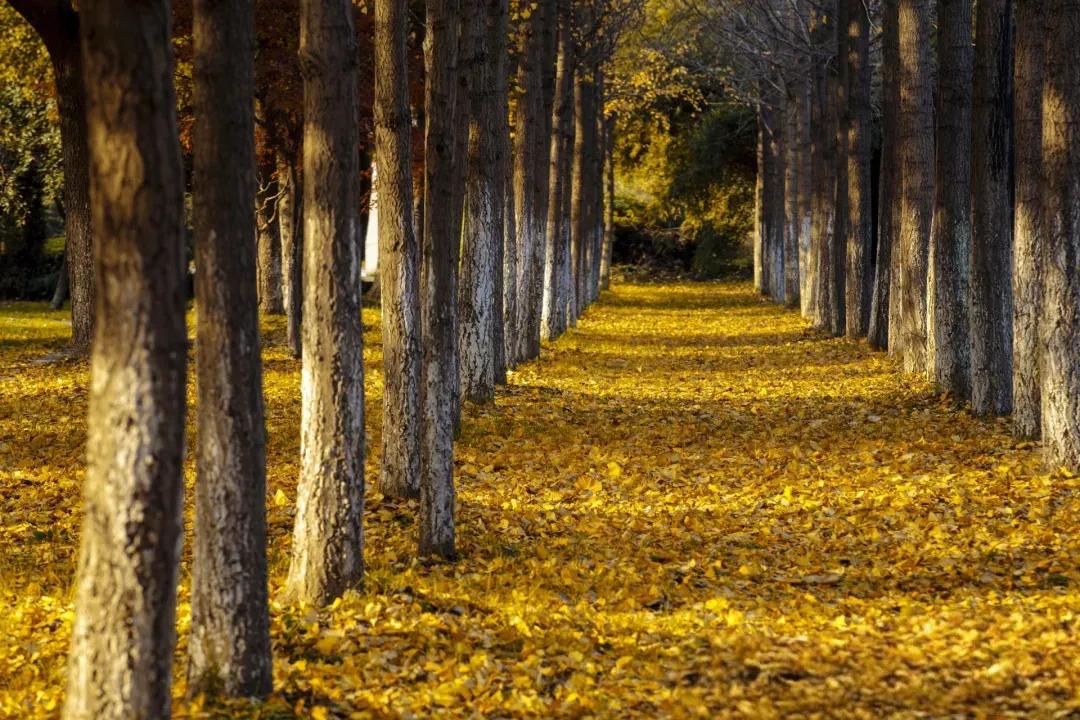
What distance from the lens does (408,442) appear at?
1105cm

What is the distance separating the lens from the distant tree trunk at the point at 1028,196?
12422 millimetres

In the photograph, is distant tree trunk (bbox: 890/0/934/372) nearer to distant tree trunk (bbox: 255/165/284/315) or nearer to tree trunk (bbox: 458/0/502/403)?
tree trunk (bbox: 458/0/502/403)

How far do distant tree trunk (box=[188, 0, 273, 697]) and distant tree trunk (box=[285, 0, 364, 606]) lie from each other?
55.9 inches

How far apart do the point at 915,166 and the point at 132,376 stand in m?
15.9

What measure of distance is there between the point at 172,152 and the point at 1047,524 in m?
7.77

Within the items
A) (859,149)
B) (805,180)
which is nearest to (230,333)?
(859,149)

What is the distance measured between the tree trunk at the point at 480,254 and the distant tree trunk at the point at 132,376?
35.7 ft

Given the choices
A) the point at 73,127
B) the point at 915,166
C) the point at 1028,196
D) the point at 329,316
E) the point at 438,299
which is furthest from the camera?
the point at 73,127

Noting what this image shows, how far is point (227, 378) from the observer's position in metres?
6.18

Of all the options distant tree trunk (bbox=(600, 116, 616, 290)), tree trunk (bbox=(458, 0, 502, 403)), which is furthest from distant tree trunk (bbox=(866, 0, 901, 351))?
distant tree trunk (bbox=(600, 116, 616, 290))

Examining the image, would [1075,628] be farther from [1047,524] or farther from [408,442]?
[408,442]

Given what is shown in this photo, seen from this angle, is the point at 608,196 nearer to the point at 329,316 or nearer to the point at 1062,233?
the point at 1062,233

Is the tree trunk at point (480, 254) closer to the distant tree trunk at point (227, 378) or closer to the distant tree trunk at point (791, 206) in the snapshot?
the distant tree trunk at point (227, 378)

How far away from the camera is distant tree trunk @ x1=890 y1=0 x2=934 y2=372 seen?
1850cm
